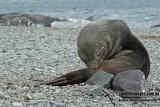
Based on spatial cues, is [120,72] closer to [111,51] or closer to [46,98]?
[111,51]

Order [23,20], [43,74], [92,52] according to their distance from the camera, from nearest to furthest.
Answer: [92,52], [43,74], [23,20]

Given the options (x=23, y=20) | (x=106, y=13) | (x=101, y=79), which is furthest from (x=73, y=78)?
(x=106, y=13)

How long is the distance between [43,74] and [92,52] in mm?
1958

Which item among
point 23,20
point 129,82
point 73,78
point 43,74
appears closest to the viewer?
point 129,82

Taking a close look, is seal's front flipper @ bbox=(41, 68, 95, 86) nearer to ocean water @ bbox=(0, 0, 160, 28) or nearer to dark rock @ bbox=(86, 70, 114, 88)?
dark rock @ bbox=(86, 70, 114, 88)

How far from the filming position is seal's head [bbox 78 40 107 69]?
6.74 m

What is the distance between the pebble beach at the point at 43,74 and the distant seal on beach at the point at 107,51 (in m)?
0.29

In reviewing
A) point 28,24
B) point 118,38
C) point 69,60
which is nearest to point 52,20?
point 28,24

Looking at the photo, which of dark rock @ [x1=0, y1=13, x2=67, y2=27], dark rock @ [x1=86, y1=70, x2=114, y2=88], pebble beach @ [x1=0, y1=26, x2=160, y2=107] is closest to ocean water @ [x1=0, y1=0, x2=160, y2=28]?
dark rock @ [x1=0, y1=13, x2=67, y2=27]

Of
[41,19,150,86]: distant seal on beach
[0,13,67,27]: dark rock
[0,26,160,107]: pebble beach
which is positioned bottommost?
[0,13,67,27]: dark rock

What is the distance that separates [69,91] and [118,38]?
1.69 metres

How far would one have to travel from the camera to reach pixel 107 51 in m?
7.18

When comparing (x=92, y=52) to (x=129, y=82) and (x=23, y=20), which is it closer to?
(x=129, y=82)

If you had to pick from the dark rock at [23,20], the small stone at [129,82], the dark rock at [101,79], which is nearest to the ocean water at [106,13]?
the dark rock at [23,20]
